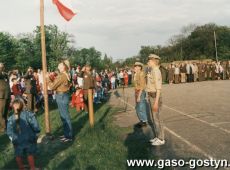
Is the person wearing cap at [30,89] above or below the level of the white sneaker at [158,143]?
above

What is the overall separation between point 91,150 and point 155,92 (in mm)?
1912

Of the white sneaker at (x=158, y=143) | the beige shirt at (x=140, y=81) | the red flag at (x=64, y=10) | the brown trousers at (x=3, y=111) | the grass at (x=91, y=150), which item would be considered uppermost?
the red flag at (x=64, y=10)

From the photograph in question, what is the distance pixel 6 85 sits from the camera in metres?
12.6

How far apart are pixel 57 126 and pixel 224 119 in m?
5.09

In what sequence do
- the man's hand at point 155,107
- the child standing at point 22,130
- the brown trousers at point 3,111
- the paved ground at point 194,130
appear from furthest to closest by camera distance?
the brown trousers at point 3,111 → the man's hand at point 155,107 → the paved ground at point 194,130 → the child standing at point 22,130

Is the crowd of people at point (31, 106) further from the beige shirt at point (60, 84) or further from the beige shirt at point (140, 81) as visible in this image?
the beige shirt at point (140, 81)

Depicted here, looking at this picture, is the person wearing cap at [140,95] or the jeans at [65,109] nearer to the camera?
the jeans at [65,109]

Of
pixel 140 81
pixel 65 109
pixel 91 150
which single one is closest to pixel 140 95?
pixel 140 81

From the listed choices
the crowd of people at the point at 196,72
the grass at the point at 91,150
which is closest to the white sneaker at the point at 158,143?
the grass at the point at 91,150

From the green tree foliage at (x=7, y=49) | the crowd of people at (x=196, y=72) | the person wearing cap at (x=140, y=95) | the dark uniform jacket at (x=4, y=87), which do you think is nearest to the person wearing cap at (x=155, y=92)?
the person wearing cap at (x=140, y=95)

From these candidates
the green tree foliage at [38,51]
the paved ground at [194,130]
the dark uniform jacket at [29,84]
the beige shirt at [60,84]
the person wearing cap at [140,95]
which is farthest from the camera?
the green tree foliage at [38,51]

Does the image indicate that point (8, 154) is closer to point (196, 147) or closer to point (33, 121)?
point (33, 121)

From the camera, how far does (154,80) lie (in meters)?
8.97

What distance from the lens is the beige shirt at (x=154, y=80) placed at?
8891mm
